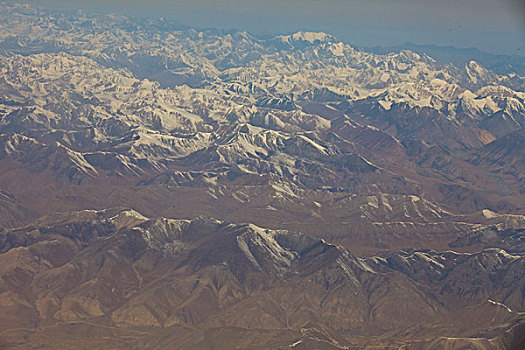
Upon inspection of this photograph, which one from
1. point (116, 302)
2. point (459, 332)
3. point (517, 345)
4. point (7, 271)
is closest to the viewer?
point (517, 345)

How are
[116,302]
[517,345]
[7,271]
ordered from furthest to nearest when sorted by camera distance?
1. [7,271]
2. [116,302]
3. [517,345]

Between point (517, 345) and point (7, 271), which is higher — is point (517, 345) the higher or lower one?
the higher one

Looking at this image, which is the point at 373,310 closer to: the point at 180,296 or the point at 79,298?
the point at 180,296

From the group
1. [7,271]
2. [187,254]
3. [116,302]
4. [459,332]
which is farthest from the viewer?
[187,254]

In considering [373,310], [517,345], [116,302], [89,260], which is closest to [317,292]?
[373,310]

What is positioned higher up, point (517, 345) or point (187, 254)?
point (517, 345)

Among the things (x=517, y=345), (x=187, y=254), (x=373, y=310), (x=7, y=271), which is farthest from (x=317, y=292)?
(x=517, y=345)

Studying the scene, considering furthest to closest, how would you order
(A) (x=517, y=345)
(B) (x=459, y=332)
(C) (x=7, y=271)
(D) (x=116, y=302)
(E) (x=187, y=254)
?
(E) (x=187, y=254) < (C) (x=7, y=271) < (D) (x=116, y=302) < (B) (x=459, y=332) < (A) (x=517, y=345)

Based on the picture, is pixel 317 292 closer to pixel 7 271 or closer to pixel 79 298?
pixel 79 298

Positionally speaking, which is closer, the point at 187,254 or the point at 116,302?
the point at 116,302
